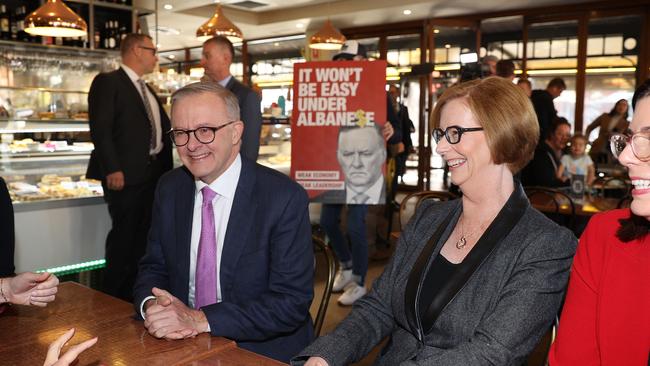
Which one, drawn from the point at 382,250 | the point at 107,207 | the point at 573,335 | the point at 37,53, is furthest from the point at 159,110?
the point at 573,335

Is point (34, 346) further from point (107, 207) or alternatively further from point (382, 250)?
point (382, 250)

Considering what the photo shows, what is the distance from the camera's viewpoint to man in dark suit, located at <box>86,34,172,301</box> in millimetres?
3998

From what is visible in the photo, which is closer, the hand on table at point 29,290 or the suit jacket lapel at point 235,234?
the hand on table at point 29,290

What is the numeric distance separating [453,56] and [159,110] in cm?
756

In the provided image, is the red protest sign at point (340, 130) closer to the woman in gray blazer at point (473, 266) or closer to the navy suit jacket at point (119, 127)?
the navy suit jacket at point (119, 127)

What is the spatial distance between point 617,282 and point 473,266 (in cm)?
34

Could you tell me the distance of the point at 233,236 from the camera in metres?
1.79

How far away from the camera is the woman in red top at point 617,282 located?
1187 millimetres

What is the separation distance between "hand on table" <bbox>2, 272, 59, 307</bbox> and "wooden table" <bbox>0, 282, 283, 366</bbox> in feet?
0.13

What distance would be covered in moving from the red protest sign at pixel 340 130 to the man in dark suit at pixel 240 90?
0.34 metres

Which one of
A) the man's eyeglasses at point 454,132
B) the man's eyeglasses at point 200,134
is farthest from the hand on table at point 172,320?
the man's eyeglasses at point 454,132

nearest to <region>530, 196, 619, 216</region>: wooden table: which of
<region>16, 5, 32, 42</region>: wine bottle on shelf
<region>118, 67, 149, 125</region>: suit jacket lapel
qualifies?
<region>118, 67, 149, 125</region>: suit jacket lapel

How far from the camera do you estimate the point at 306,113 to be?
423cm

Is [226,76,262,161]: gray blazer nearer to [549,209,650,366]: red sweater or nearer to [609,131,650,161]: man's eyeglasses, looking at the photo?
[549,209,650,366]: red sweater
